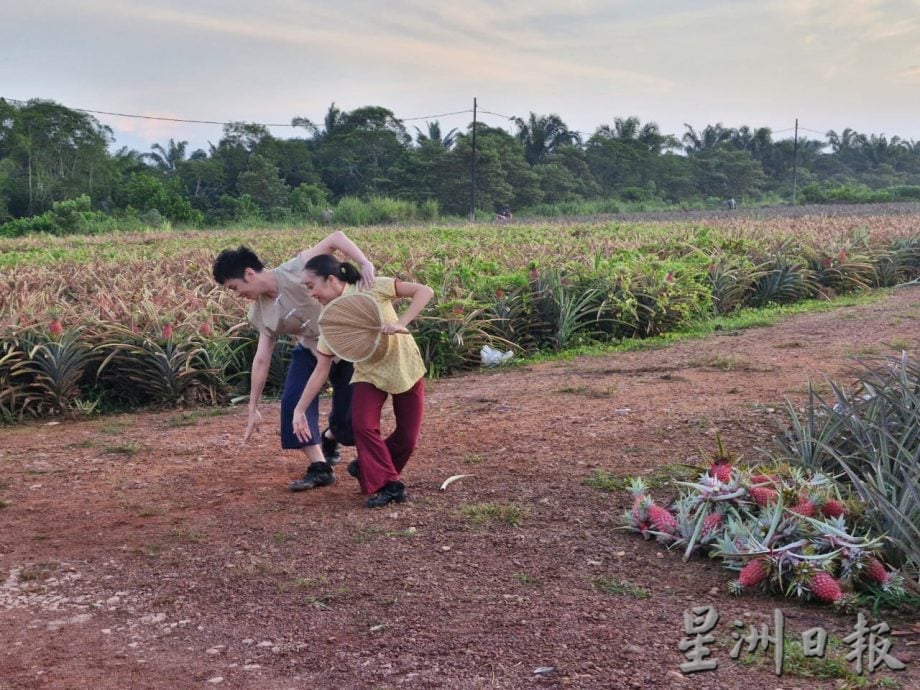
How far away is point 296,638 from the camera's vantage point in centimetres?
308

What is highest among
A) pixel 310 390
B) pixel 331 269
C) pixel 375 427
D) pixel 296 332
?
pixel 331 269

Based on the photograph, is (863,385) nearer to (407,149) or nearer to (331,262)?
(331,262)

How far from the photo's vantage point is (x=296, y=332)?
4.64 meters

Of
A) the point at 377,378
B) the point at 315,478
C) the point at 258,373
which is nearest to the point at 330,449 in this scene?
the point at 315,478

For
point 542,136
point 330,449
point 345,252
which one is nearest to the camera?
point 345,252

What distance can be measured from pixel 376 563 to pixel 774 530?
1.45 meters

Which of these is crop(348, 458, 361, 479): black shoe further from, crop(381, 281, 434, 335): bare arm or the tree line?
the tree line

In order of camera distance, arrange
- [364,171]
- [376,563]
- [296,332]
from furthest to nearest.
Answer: [364,171] → [296,332] → [376,563]

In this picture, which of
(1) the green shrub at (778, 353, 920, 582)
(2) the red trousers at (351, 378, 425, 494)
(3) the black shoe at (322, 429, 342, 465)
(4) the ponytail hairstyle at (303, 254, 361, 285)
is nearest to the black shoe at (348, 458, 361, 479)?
(2) the red trousers at (351, 378, 425, 494)

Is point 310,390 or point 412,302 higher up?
point 412,302

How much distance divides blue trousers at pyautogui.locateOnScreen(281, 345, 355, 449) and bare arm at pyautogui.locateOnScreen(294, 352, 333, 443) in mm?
143

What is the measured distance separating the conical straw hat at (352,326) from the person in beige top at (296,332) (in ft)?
1.03

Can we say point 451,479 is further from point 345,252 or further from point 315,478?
point 345,252

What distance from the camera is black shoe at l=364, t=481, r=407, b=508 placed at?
4.33 meters
